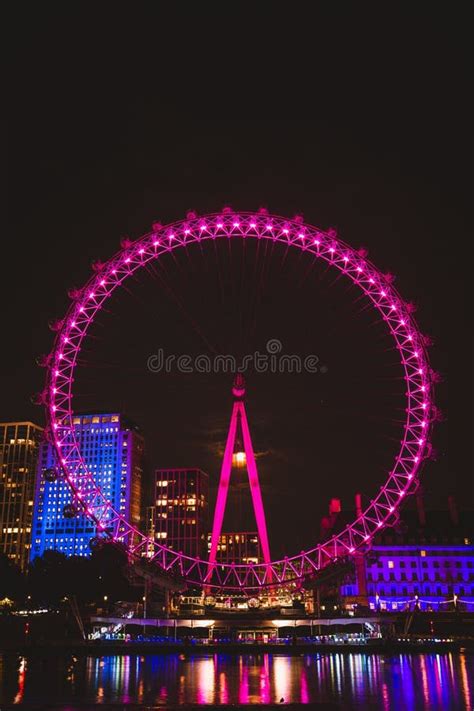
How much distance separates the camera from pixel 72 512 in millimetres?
50312

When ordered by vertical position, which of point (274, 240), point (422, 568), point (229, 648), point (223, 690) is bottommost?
point (223, 690)

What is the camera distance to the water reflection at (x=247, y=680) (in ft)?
89.7

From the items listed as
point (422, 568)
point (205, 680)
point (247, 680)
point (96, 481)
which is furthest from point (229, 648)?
A: point (96, 481)

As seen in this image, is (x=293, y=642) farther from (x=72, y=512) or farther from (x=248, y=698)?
(x=248, y=698)

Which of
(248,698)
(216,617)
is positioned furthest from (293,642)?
(248,698)

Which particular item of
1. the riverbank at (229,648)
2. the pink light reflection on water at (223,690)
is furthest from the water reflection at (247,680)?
the riverbank at (229,648)

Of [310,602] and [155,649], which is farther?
[310,602]

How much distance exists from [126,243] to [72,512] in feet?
62.6

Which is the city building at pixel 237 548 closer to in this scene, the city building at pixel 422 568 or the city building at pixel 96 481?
the city building at pixel 96 481

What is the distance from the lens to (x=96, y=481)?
16288 centimetres

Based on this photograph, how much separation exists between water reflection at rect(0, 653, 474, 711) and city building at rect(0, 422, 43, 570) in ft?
381

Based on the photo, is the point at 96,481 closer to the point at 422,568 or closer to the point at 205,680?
the point at 422,568

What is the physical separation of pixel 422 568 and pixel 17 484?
98.2 m

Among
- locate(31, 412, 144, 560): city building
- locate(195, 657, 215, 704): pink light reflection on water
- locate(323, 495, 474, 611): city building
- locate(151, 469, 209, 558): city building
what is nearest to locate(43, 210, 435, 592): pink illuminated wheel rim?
locate(195, 657, 215, 704): pink light reflection on water
